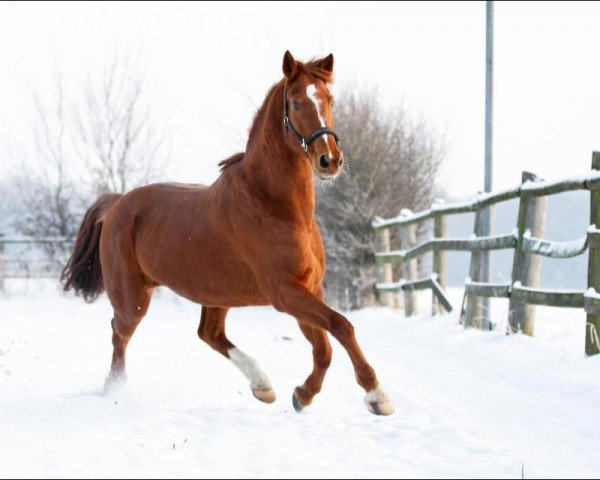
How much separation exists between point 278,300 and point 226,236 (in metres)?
0.73

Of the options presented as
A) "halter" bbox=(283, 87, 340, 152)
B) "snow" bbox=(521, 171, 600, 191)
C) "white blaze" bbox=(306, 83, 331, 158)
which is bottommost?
"snow" bbox=(521, 171, 600, 191)

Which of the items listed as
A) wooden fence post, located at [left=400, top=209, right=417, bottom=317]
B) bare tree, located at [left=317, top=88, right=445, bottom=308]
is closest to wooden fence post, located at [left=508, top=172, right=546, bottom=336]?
wooden fence post, located at [left=400, top=209, right=417, bottom=317]

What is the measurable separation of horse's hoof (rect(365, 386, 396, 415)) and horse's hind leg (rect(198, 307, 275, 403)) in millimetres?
973

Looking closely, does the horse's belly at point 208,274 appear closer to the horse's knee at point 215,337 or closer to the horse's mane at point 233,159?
the horse's knee at point 215,337

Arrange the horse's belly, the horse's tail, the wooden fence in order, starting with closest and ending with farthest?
1. the horse's belly
2. the wooden fence
3. the horse's tail

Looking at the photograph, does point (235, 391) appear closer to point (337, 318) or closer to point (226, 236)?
point (226, 236)

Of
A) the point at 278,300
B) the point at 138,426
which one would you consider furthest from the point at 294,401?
the point at 138,426

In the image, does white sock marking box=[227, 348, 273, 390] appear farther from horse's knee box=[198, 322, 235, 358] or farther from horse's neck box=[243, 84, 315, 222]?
horse's neck box=[243, 84, 315, 222]

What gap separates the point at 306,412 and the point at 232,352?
0.89 m

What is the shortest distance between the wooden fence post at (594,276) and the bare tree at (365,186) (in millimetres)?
10381

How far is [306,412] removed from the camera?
513cm

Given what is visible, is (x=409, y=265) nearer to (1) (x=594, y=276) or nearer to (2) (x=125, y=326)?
(1) (x=594, y=276)

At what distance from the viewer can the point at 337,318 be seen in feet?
15.1

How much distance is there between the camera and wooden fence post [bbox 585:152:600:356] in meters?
6.38
